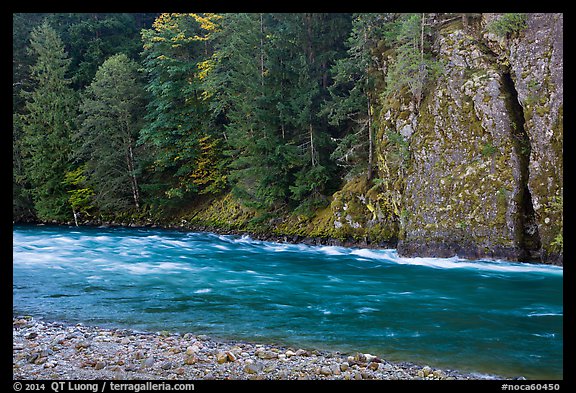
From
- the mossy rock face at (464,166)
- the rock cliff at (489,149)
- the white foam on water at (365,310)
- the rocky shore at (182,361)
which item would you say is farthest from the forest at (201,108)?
the rocky shore at (182,361)

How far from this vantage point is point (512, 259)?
13.4 metres

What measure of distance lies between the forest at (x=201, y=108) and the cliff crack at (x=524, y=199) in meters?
3.55

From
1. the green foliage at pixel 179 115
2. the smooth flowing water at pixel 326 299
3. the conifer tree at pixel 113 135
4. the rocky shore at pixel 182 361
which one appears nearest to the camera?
the rocky shore at pixel 182 361

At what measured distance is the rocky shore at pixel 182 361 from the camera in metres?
5.71

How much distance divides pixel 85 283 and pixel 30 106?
20350 mm

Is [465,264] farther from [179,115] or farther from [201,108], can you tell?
[179,115]

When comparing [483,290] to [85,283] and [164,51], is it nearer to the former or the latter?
[85,283]

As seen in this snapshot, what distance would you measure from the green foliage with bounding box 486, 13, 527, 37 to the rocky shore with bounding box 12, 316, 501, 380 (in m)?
11.8

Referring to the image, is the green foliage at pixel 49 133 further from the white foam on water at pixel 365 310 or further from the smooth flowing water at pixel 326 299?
the white foam on water at pixel 365 310

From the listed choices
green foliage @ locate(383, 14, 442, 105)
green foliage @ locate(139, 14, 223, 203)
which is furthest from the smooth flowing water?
green foliage @ locate(139, 14, 223, 203)

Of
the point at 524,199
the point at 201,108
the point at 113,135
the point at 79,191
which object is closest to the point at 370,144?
the point at 524,199

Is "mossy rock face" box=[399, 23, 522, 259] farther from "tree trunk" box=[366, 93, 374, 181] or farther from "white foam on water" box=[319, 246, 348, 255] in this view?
"tree trunk" box=[366, 93, 374, 181]
